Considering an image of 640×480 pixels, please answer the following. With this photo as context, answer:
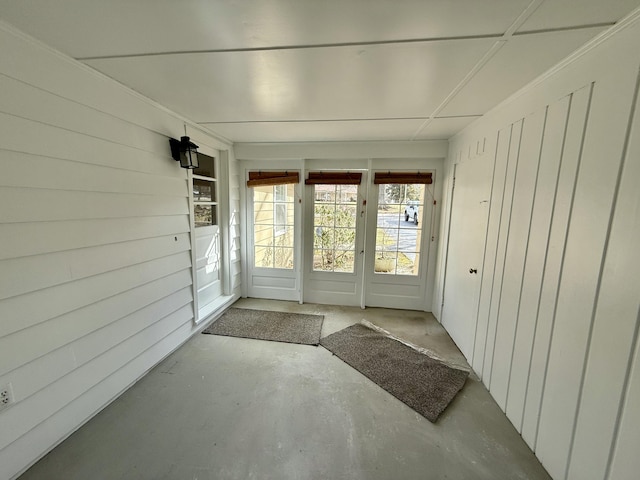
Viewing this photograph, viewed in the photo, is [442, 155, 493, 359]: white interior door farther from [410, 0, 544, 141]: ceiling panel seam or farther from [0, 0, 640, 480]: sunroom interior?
[410, 0, 544, 141]: ceiling panel seam

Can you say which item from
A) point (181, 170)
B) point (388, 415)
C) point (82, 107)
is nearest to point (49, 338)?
point (82, 107)

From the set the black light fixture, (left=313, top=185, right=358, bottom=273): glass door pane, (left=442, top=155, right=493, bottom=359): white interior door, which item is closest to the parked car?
(left=442, top=155, right=493, bottom=359): white interior door

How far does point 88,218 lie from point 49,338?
0.71m

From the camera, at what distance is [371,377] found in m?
2.14

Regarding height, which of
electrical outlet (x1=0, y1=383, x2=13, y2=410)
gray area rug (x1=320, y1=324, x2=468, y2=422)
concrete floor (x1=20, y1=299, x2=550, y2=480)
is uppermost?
electrical outlet (x1=0, y1=383, x2=13, y2=410)

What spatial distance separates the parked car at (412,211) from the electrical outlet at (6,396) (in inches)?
141

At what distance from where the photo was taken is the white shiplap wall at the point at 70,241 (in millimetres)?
1245

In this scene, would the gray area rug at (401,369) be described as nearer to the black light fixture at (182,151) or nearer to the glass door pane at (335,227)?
the glass door pane at (335,227)

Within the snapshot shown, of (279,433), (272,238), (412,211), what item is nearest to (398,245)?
(412,211)

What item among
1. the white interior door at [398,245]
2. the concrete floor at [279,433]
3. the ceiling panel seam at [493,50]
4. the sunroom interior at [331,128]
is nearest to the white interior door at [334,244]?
the white interior door at [398,245]

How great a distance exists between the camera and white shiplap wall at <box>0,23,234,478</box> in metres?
1.25

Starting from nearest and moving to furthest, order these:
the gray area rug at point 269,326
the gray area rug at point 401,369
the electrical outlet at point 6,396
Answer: the electrical outlet at point 6,396
the gray area rug at point 401,369
the gray area rug at point 269,326

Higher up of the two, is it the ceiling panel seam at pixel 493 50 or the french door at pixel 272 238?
the ceiling panel seam at pixel 493 50

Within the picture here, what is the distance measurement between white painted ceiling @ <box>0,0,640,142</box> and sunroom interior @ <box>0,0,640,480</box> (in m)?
0.01
